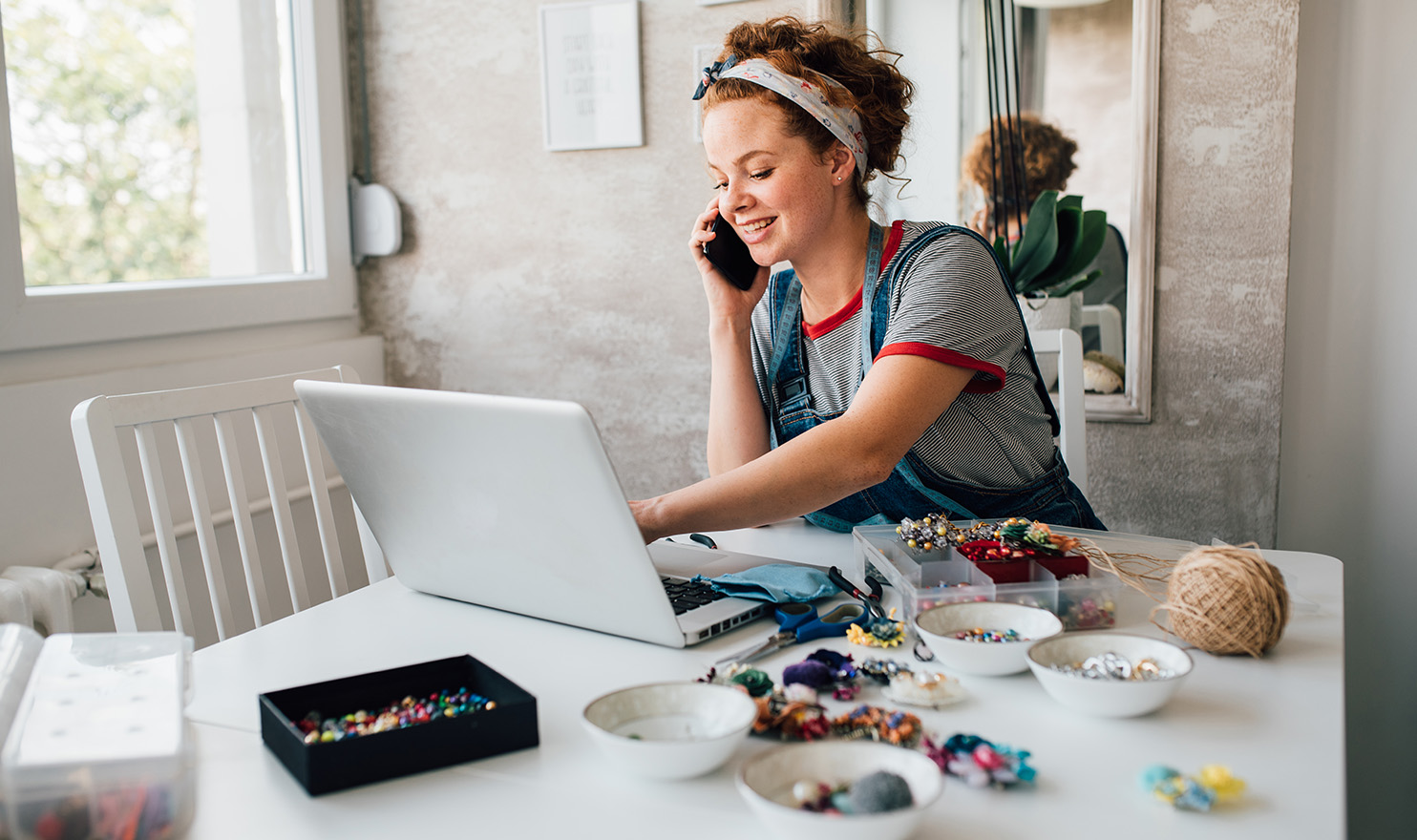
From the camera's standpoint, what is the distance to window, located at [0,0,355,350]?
175cm

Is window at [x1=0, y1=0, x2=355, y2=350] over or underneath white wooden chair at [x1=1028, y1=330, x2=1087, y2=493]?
over

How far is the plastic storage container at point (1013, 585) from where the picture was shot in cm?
90

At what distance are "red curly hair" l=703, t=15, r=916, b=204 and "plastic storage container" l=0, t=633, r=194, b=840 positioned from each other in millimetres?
974

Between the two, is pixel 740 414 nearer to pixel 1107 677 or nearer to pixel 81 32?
pixel 1107 677

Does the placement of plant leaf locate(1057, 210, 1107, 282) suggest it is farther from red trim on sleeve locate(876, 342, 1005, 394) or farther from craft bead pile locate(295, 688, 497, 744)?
craft bead pile locate(295, 688, 497, 744)

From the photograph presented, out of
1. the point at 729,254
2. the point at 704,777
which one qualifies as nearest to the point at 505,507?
the point at 704,777

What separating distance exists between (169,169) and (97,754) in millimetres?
1823

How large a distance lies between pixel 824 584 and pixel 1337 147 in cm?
136

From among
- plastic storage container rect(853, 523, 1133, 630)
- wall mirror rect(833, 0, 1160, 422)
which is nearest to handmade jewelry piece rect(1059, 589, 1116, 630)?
plastic storage container rect(853, 523, 1133, 630)

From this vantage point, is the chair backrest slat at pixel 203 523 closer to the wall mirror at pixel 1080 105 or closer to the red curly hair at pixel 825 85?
the red curly hair at pixel 825 85

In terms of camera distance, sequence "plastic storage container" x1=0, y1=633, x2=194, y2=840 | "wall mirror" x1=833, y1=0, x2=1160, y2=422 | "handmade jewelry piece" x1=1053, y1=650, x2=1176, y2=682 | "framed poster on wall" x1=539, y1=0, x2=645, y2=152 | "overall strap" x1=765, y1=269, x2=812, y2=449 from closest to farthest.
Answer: "plastic storage container" x1=0, y1=633, x2=194, y2=840, "handmade jewelry piece" x1=1053, y1=650, x2=1176, y2=682, "overall strap" x1=765, y1=269, x2=812, y2=449, "wall mirror" x1=833, y1=0, x2=1160, y2=422, "framed poster on wall" x1=539, y1=0, x2=645, y2=152

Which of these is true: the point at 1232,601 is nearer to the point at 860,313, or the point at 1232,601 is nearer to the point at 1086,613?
the point at 1086,613

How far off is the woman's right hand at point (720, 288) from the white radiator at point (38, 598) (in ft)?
3.60

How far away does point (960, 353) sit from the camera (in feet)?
3.92
